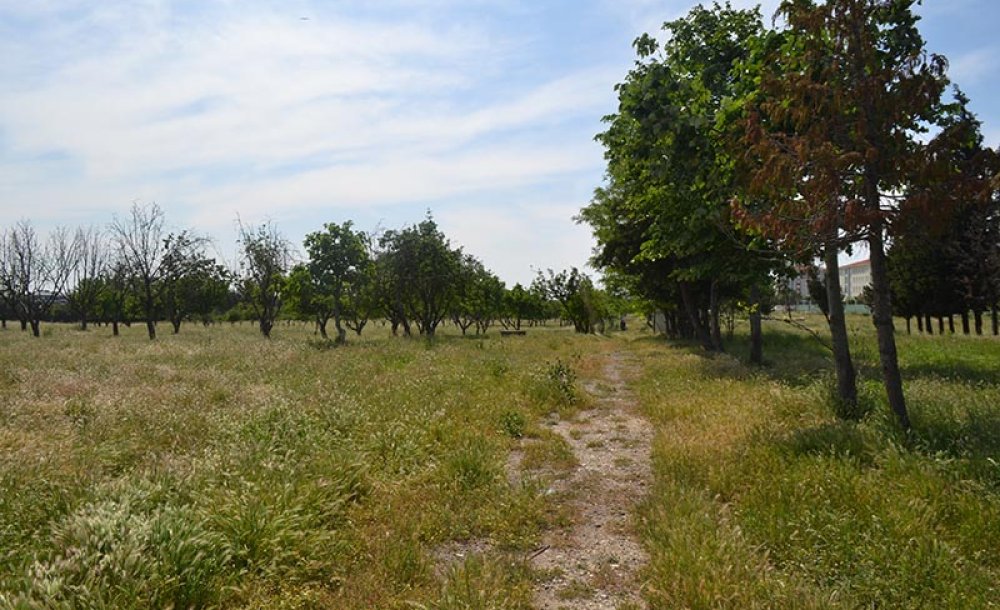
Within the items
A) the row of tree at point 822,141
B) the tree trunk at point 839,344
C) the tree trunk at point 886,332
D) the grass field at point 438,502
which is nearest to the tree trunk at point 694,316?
the row of tree at point 822,141

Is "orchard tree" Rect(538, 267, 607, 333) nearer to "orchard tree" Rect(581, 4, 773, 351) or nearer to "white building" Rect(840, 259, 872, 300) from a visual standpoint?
"orchard tree" Rect(581, 4, 773, 351)

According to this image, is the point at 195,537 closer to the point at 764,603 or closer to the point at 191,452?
the point at 191,452

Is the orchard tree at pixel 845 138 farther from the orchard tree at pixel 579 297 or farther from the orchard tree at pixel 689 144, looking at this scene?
the orchard tree at pixel 579 297

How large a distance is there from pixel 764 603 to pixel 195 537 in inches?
183

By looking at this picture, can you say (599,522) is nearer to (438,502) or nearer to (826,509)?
(438,502)

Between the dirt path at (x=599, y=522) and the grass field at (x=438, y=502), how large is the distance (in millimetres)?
237

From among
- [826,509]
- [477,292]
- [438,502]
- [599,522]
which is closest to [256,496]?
[438,502]

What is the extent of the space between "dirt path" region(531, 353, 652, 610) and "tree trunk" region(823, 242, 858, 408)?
375cm

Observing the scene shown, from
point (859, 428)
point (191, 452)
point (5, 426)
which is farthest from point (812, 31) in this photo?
point (5, 426)

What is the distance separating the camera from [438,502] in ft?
19.2

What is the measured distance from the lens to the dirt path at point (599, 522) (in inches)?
162

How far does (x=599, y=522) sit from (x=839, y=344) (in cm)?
695

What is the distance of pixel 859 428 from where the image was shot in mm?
7070

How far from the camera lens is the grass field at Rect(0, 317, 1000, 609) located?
12.4 ft
